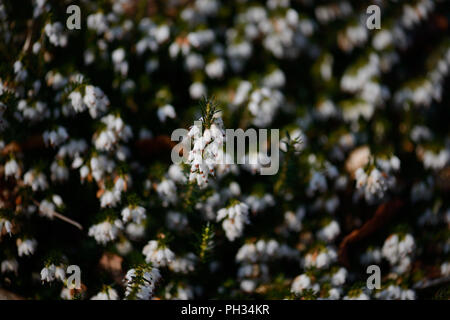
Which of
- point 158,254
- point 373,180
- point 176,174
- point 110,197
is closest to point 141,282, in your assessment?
point 158,254

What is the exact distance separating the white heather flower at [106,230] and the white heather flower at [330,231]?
5.96 ft

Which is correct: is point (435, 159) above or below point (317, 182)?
above

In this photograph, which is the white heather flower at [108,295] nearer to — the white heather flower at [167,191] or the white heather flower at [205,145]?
the white heather flower at [167,191]

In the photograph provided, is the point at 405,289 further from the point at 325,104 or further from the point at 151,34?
the point at 151,34

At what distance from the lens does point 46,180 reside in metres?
3.32

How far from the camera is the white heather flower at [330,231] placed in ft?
11.6

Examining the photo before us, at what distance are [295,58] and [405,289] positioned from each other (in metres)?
3.00

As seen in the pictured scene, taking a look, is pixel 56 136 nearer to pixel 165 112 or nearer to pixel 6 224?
pixel 6 224

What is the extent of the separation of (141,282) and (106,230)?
0.74 meters

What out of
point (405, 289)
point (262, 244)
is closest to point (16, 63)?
point (262, 244)

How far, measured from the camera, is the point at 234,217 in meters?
3.08

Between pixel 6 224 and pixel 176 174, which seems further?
pixel 176 174

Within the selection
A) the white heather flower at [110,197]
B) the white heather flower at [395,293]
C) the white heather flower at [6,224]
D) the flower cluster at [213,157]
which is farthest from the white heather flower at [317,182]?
the white heather flower at [6,224]

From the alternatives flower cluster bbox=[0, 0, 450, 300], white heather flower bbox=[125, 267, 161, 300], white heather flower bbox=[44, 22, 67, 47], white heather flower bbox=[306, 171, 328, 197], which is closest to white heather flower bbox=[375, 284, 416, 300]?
flower cluster bbox=[0, 0, 450, 300]
